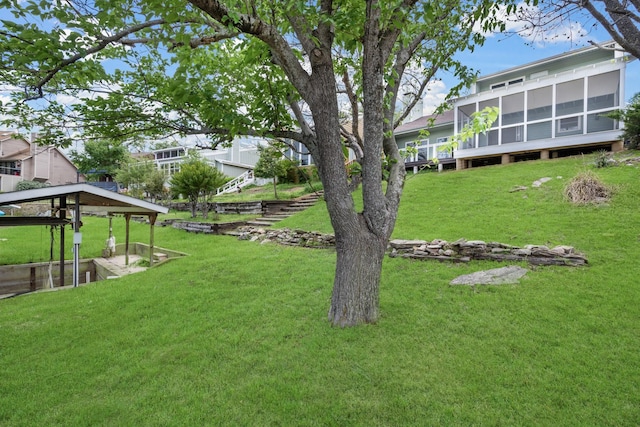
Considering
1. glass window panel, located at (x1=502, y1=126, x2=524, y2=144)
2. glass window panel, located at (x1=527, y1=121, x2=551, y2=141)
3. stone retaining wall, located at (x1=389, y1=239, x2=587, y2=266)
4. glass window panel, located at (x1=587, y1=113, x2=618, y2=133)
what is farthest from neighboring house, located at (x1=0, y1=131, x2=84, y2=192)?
glass window panel, located at (x1=587, y1=113, x2=618, y2=133)

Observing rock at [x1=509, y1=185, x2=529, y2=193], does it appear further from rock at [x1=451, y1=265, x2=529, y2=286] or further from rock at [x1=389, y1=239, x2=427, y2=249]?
rock at [x1=451, y1=265, x2=529, y2=286]

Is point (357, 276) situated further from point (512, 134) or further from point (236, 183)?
point (236, 183)

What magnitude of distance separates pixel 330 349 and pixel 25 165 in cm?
4108

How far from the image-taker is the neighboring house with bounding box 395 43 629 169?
48.3 feet

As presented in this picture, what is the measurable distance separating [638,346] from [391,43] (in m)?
4.63

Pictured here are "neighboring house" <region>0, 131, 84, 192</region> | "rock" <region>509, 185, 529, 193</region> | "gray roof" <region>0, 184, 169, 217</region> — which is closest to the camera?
"gray roof" <region>0, 184, 169, 217</region>

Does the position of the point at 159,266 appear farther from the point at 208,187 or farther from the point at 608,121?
the point at 608,121

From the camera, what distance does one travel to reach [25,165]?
31484 millimetres

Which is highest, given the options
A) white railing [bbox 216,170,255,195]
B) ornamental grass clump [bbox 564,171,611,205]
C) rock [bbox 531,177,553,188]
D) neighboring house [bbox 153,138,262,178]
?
neighboring house [bbox 153,138,262,178]

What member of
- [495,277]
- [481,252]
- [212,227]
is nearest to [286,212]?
[212,227]

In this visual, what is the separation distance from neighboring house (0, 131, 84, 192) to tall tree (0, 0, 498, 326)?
29.0m

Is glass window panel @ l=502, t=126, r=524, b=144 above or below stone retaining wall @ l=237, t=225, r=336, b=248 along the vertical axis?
above

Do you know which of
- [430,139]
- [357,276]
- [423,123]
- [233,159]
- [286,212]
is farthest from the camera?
[233,159]

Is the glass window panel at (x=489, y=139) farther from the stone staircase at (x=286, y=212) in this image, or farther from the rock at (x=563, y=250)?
the rock at (x=563, y=250)
